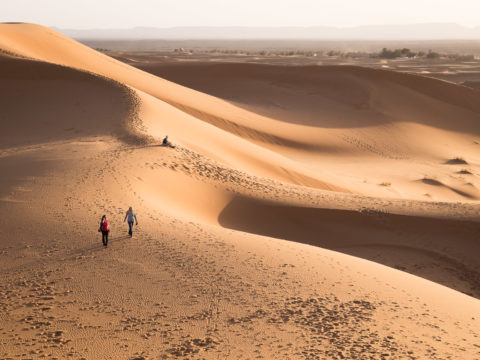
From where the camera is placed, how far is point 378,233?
11703 millimetres

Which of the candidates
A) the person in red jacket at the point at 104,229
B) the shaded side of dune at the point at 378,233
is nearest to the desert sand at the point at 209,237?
the shaded side of dune at the point at 378,233

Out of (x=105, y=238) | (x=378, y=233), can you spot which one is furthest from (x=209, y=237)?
(x=378, y=233)

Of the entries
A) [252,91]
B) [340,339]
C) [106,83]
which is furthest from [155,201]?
[252,91]

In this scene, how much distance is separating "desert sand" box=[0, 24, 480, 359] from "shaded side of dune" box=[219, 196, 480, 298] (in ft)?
0.12

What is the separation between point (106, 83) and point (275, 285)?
1424 cm

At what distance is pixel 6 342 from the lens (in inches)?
209

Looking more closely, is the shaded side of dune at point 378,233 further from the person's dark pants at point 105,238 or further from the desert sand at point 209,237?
the person's dark pants at point 105,238

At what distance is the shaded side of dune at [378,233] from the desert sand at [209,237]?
1.5 inches

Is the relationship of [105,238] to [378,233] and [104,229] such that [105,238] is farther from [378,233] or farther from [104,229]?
[378,233]

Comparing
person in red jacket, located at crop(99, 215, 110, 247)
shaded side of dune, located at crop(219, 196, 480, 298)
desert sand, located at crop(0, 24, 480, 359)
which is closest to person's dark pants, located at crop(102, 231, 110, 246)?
person in red jacket, located at crop(99, 215, 110, 247)

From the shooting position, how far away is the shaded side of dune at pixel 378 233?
10797 millimetres

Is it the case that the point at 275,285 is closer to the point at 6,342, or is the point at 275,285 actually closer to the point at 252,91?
the point at 6,342

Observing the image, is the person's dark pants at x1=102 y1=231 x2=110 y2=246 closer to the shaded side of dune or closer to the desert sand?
the desert sand

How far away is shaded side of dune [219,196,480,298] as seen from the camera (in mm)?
10797
